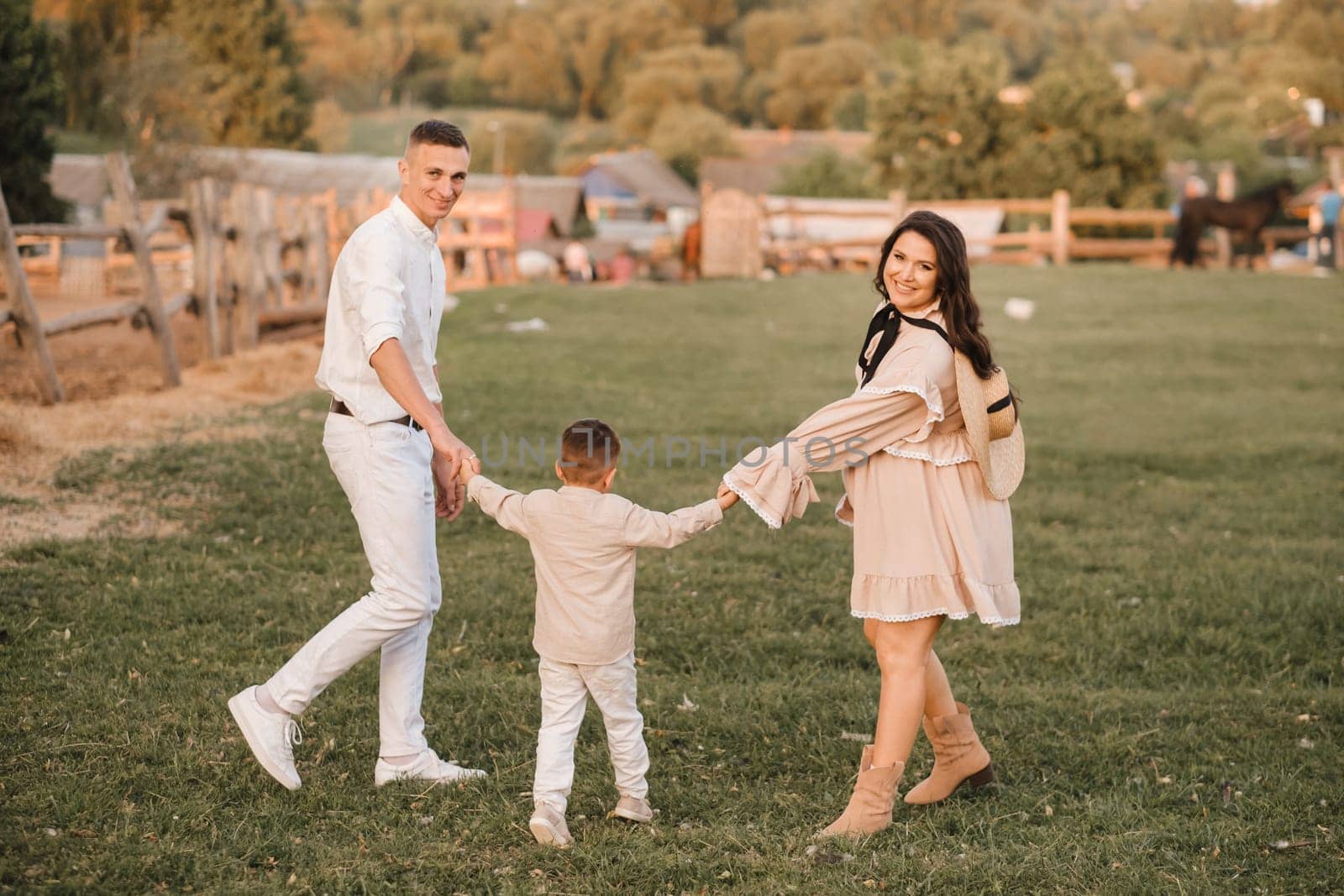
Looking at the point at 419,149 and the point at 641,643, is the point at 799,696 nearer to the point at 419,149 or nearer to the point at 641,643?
the point at 641,643

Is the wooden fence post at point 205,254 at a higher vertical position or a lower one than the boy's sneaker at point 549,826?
higher

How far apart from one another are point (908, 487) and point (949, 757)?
1004mm

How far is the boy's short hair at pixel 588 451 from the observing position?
12.9 ft

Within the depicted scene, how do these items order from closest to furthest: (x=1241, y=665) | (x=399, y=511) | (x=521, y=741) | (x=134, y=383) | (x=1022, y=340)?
(x=399, y=511) < (x=521, y=741) < (x=1241, y=665) < (x=134, y=383) < (x=1022, y=340)

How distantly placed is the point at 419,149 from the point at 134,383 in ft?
30.0

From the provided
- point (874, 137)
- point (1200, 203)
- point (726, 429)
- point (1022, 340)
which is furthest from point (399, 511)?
point (874, 137)

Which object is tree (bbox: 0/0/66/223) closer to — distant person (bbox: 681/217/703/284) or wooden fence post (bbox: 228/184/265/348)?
wooden fence post (bbox: 228/184/265/348)

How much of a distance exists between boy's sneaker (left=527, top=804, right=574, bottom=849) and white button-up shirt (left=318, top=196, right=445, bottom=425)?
1.30 m

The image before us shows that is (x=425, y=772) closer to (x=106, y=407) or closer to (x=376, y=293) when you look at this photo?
(x=376, y=293)

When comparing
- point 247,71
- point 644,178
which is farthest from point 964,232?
point 644,178

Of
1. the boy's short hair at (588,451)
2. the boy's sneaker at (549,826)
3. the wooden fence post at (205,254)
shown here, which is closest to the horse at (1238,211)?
the wooden fence post at (205,254)

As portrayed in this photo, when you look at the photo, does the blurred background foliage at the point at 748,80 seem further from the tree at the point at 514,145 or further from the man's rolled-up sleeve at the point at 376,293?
the man's rolled-up sleeve at the point at 376,293

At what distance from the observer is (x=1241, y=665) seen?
6.06 meters

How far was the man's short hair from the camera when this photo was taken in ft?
13.9
